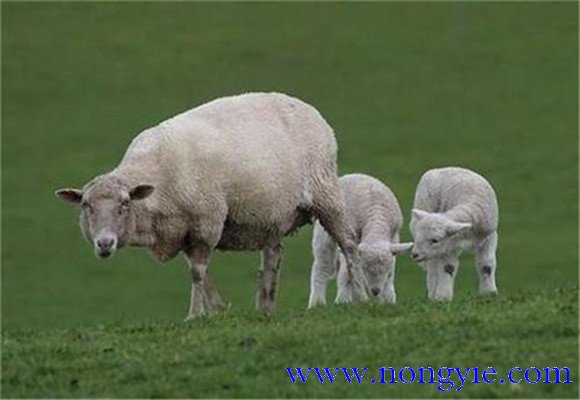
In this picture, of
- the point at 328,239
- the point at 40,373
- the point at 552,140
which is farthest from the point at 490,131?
the point at 40,373

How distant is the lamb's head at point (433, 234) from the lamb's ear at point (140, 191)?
3.45 m

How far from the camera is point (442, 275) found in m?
18.6

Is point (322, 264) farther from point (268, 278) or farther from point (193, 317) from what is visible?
point (193, 317)

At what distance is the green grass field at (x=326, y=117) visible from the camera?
13.5 meters

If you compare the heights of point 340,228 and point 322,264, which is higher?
point 340,228

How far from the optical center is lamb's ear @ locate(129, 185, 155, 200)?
15211 millimetres

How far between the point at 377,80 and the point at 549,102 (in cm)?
360

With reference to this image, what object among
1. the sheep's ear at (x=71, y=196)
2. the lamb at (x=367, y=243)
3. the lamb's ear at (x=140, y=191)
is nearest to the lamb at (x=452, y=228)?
the lamb at (x=367, y=243)

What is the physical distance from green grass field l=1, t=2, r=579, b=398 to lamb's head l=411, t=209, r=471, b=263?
1.55m

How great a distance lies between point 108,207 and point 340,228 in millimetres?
2642

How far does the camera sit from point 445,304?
48.4 feet

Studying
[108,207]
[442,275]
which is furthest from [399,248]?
[108,207]

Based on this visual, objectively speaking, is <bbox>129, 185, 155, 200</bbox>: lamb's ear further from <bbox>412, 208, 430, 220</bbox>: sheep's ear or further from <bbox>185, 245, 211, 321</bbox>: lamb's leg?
<bbox>412, 208, 430, 220</bbox>: sheep's ear

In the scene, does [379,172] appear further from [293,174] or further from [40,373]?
[40,373]
